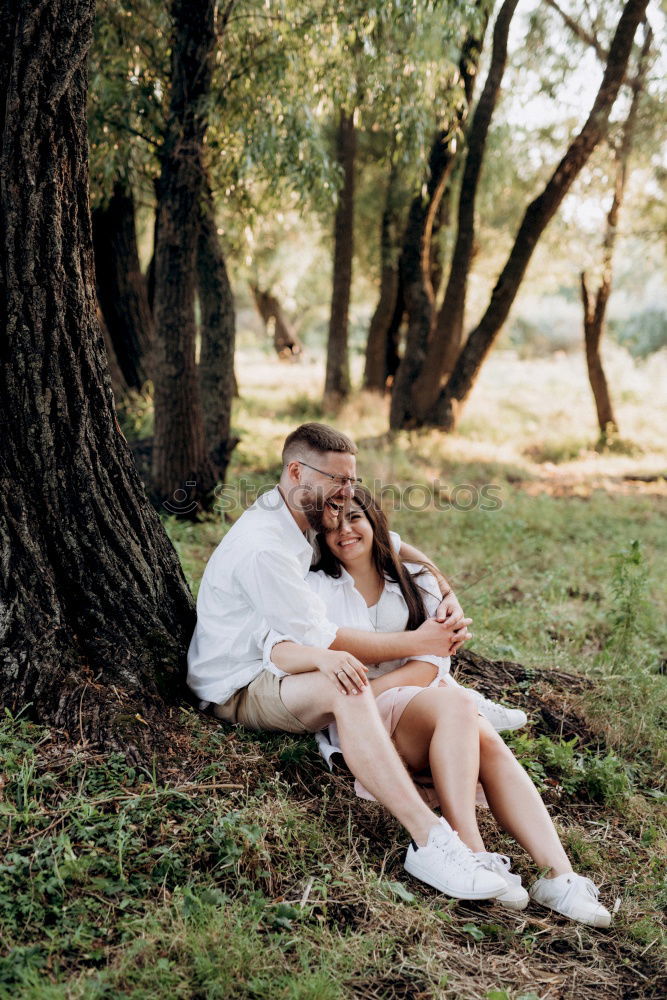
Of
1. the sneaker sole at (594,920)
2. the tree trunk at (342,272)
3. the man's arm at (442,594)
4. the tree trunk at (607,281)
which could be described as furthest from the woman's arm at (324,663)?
the tree trunk at (607,281)

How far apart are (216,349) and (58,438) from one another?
222 inches

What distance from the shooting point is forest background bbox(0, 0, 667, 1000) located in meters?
2.67

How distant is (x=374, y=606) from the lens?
3875 mm

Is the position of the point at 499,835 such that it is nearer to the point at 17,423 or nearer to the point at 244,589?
the point at 244,589

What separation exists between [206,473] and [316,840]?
519 centimetres

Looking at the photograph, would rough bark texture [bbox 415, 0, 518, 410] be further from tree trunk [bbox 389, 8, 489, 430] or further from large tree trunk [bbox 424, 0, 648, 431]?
large tree trunk [bbox 424, 0, 648, 431]

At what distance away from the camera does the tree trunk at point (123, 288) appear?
392 inches

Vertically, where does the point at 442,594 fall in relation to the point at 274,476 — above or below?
above

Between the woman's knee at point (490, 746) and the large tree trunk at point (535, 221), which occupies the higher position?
the large tree trunk at point (535, 221)

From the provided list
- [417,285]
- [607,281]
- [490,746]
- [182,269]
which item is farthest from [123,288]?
[490,746]

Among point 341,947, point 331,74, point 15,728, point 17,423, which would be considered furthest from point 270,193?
point 341,947

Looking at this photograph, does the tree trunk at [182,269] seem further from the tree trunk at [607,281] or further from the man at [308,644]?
the tree trunk at [607,281]

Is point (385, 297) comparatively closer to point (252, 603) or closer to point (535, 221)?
point (535, 221)

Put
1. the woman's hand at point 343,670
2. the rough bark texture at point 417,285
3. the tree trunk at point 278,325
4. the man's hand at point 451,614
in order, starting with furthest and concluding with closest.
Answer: the tree trunk at point 278,325 → the rough bark texture at point 417,285 → the man's hand at point 451,614 → the woman's hand at point 343,670
